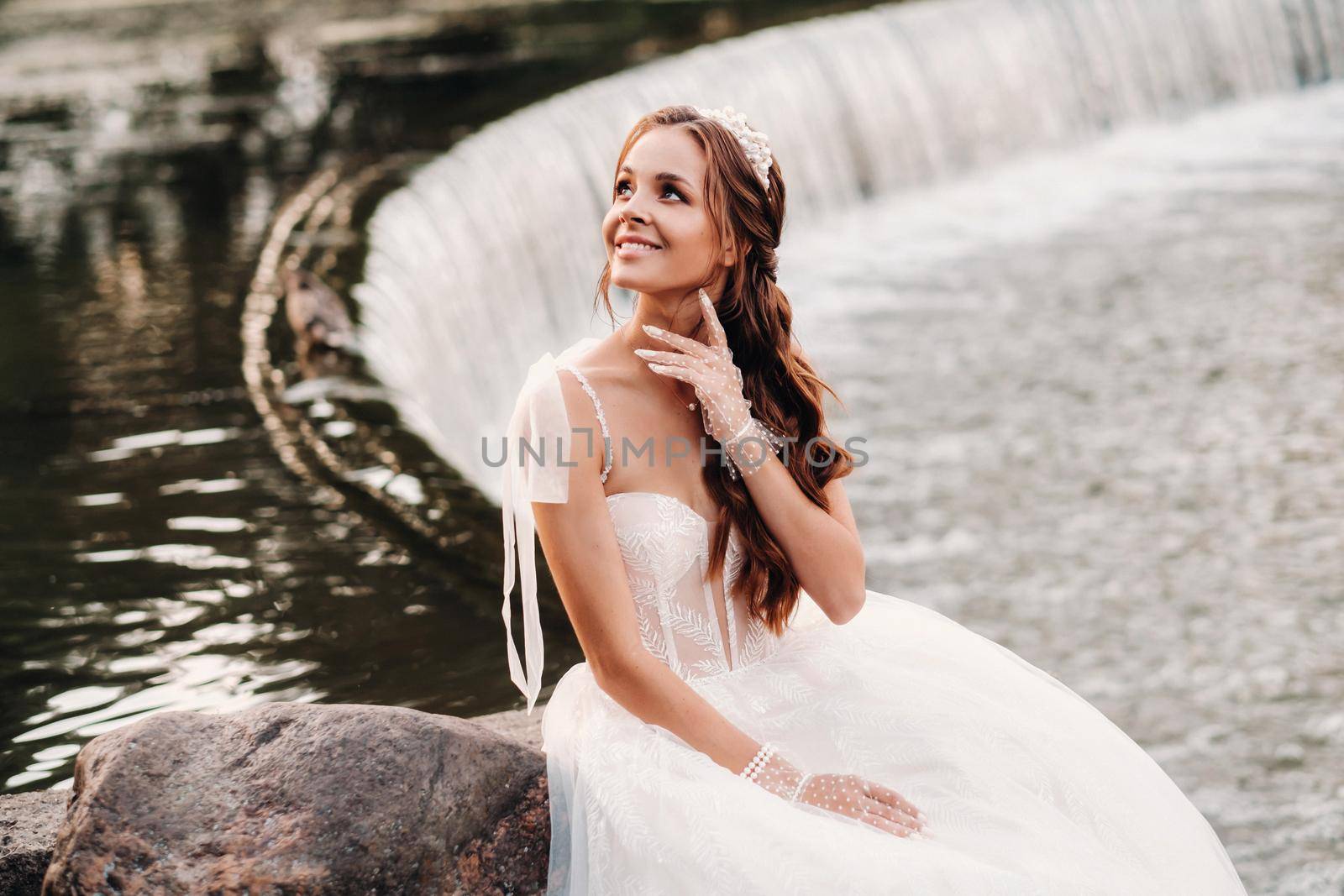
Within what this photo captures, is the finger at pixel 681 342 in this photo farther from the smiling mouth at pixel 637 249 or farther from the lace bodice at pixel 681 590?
the lace bodice at pixel 681 590

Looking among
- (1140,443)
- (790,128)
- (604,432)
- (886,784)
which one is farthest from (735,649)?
(790,128)

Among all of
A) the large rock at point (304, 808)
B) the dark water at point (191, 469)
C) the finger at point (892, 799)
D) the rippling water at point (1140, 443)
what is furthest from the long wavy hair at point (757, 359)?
the rippling water at point (1140, 443)

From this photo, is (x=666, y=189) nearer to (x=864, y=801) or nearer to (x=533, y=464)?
(x=533, y=464)

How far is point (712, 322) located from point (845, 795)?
0.87 meters

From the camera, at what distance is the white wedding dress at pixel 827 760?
2266 millimetres

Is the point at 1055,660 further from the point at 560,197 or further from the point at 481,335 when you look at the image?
the point at 560,197

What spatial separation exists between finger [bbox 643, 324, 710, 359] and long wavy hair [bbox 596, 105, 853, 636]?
0.14 m

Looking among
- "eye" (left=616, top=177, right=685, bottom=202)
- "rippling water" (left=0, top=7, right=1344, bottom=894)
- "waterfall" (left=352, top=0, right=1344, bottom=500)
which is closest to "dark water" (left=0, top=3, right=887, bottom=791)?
"rippling water" (left=0, top=7, right=1344, bottom=894)

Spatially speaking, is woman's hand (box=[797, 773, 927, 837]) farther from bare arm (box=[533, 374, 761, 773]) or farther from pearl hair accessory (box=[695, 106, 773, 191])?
pearl hair accessory (box=[695, 106, 773, 191])

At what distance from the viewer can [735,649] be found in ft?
9.06

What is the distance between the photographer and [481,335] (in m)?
8.59

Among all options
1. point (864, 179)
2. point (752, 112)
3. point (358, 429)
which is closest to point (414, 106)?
point (752, 112)

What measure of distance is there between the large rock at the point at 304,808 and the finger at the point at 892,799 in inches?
24.1

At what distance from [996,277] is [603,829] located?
8.45 metres
